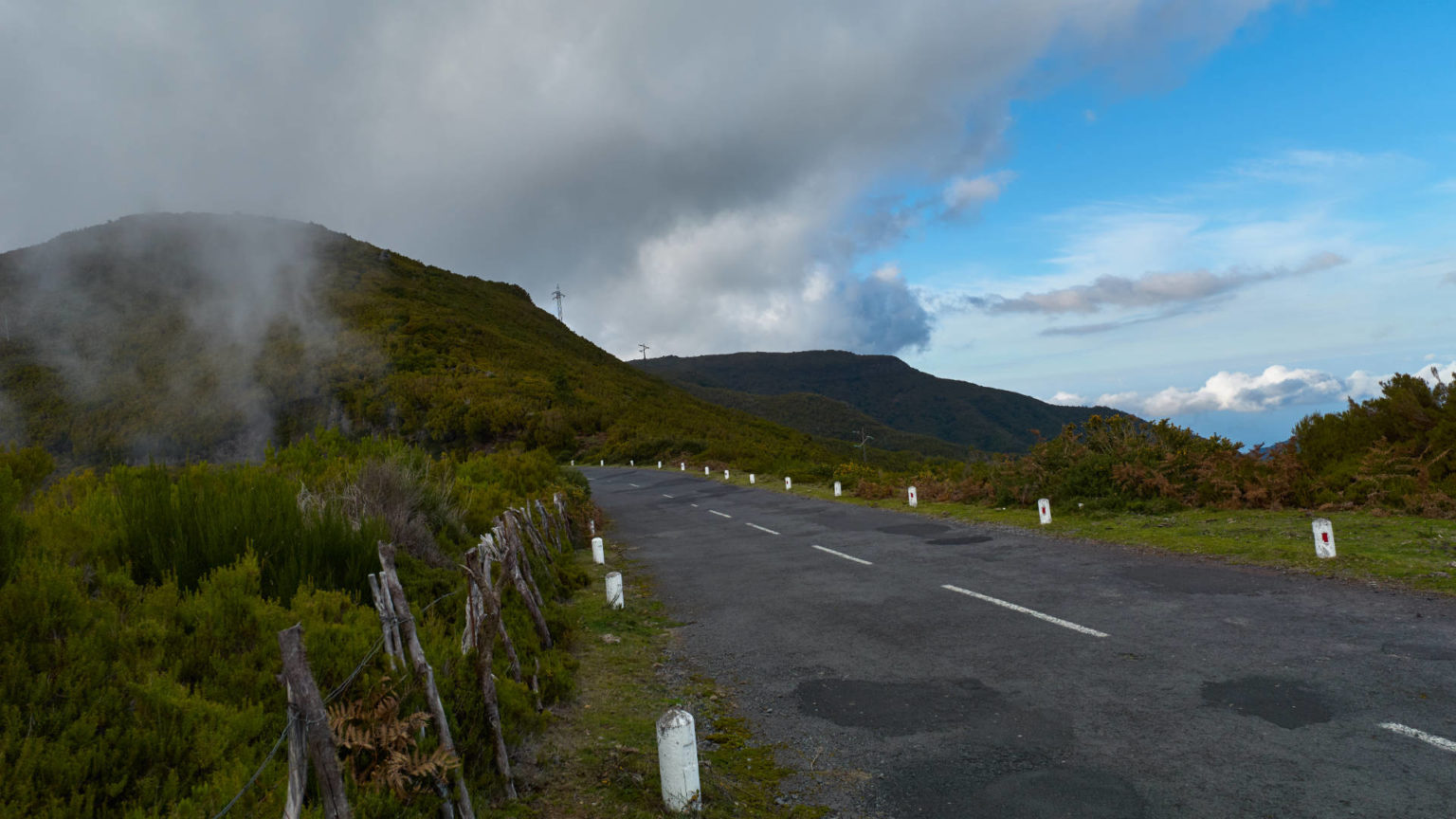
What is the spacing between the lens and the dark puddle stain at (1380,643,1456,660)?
4903mm

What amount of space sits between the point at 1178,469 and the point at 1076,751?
11584 mm

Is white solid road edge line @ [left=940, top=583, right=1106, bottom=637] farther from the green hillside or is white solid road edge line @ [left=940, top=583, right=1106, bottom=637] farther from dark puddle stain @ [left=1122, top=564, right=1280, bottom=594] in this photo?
the green hillside

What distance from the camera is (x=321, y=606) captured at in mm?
4707

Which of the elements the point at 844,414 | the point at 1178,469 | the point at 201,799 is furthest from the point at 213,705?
the point at 844,414

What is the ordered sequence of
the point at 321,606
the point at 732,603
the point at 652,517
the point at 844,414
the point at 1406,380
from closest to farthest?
the point at 321,606
the point at 732,603
the point at 1406,380
the point at 652,517
the point at 844,414

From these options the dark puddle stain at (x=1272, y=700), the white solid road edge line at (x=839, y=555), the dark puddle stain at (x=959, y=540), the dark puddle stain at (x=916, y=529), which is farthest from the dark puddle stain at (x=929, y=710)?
the dark puddle stain at (x=916, y=529)

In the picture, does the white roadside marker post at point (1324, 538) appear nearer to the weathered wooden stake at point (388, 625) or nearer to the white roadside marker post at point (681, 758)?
the white roadside marker post at point (681, 758)

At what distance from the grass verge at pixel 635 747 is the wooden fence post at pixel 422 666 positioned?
59cm

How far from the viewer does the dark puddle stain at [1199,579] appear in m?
7.32

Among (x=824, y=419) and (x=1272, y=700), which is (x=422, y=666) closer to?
(x=1272, y=700)

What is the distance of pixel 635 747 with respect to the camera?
4695 millimetres

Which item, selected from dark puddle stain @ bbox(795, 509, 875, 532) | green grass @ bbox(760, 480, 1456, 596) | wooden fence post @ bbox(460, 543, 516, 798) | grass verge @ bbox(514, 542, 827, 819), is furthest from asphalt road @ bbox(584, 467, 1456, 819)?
dark puddle stain @ bbox(795, 509, 875, 532)

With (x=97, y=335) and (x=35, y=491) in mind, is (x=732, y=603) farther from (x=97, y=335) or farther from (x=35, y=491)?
(x=97, y=335)

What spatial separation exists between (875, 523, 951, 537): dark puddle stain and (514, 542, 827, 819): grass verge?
23.5 ft
